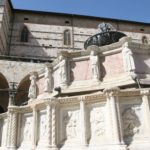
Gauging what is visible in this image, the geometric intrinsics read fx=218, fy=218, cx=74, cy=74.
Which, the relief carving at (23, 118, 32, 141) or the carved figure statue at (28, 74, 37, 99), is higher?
the carved figure statue at (28, 74, 37, 99)

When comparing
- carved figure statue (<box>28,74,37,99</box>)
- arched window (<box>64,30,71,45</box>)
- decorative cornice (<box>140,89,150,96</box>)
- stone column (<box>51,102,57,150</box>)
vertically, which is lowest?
stone column (<box>51,102,57,150</box>)

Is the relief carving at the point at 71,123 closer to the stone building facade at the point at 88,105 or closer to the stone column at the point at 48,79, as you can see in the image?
the stone building facade at the point at 88,105

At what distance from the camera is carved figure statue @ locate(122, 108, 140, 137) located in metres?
4.45

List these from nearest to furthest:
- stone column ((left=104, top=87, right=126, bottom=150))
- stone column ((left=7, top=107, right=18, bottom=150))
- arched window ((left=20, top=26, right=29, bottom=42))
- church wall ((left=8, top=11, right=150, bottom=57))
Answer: stone column ((left=104, top=87, right=126, bottom=150)), stone column ((left=7, top=107, right=18, bottom=150)), church wall ((left=8, top=11, right=150, bottom=57)), arched window ((left=20, top=26, right=29, bottom=42))

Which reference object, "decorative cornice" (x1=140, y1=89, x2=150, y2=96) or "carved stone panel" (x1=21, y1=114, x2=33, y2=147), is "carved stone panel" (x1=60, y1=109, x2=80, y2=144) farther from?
"decorative cornice" (x1=140, y1=89, x2=150, y2=96)

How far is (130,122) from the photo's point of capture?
4.51m

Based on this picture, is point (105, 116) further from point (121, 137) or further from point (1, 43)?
point (1, 43)

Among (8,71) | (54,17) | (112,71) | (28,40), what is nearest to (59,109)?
(112,71)

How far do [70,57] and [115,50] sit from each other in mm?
1416

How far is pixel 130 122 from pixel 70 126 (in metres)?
1.34

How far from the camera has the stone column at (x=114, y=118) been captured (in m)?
4.19

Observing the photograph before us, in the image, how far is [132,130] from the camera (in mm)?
4457

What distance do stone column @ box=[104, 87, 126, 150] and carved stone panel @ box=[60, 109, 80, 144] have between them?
81 centimetres

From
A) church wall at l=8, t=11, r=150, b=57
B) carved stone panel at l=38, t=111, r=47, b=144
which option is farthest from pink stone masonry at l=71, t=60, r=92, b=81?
church wall at l=8, t=11, r=150, b=57
